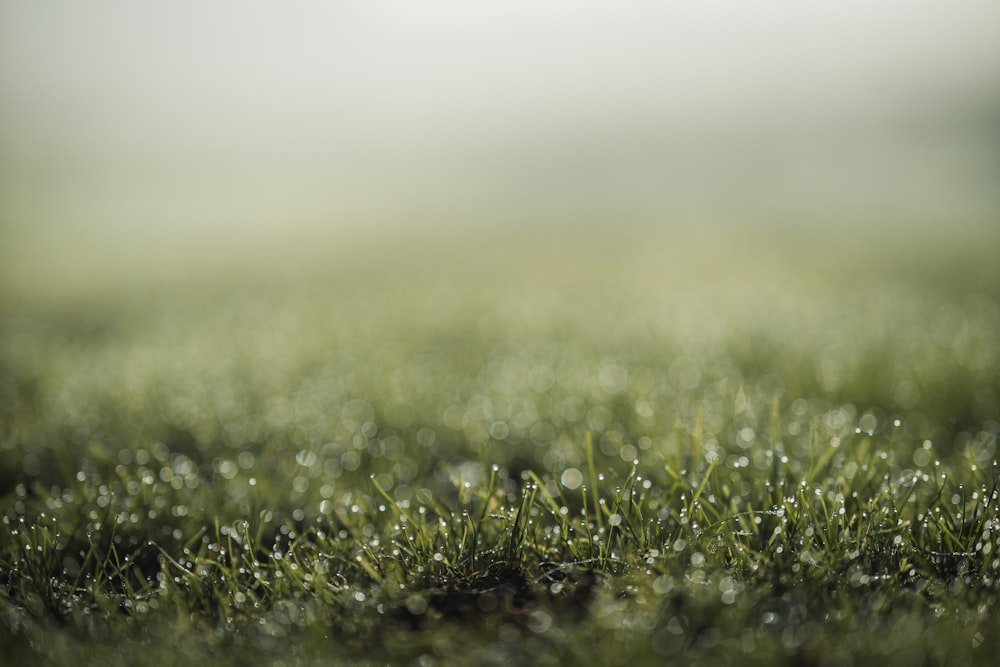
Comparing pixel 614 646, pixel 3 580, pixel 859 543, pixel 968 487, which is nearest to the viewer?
pixel 614 646

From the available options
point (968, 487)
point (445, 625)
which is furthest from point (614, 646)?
point (968, 487)

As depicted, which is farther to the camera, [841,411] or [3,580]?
[841,411]

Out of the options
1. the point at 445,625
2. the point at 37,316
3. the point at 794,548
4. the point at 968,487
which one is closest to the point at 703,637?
the point at 794,548

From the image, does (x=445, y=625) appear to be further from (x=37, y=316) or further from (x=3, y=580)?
(x=37, y=316)

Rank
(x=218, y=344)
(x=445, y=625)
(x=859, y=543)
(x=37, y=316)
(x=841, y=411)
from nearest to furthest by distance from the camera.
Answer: (x=445, y=625) < (x=859, y=543) < (x=841, y=411) < (x=218, y=344) < (x=37, y=316)

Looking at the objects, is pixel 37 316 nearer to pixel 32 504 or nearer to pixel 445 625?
pixel 32 504

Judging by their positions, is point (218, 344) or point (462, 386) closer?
point (462, 386)
